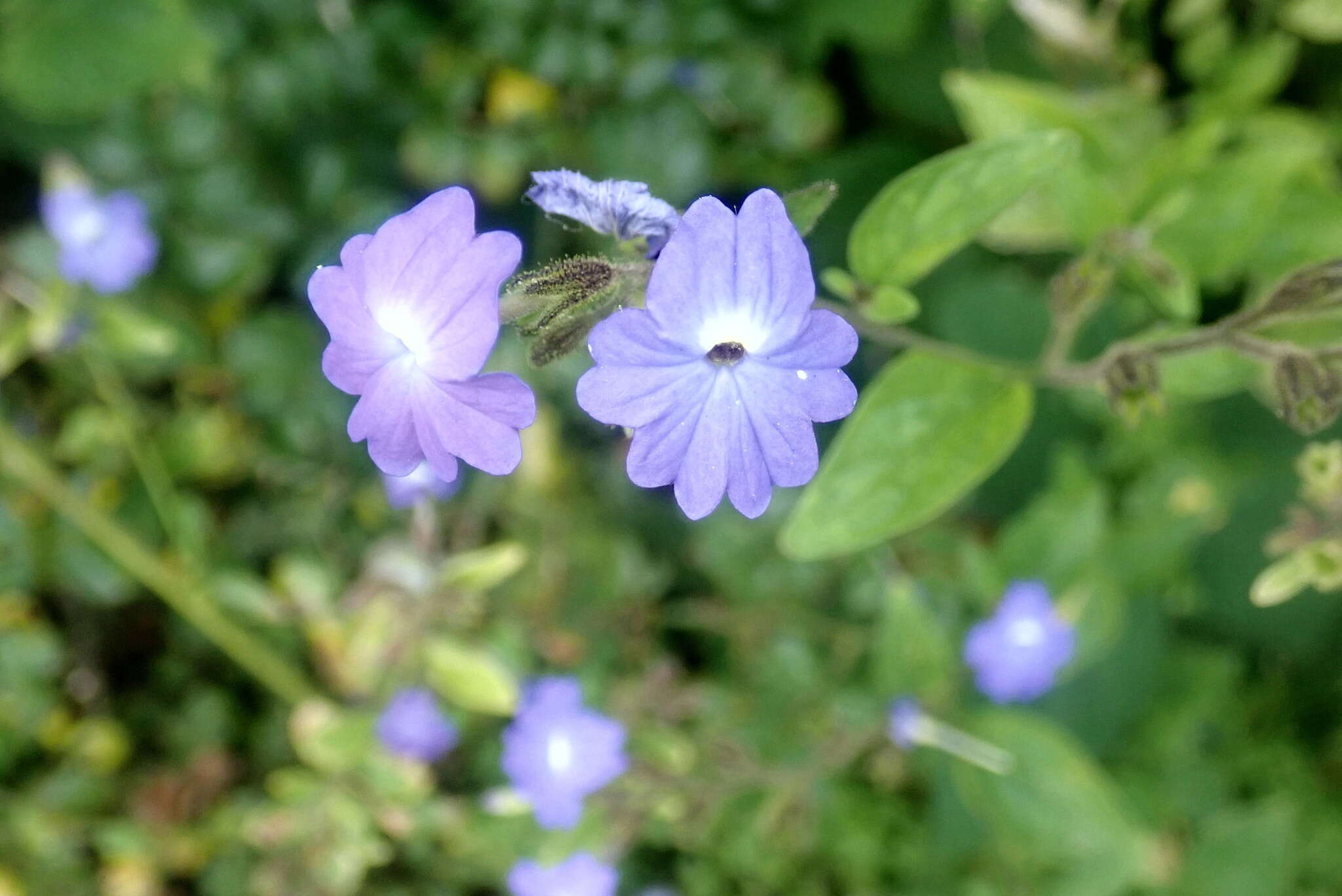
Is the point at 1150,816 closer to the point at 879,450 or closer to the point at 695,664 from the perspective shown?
the point at 695,664

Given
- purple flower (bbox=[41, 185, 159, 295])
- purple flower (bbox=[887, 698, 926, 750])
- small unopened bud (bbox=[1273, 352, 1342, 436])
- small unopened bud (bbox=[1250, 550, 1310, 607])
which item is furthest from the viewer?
purple flower (bbox=[41, 185, 159, 295])

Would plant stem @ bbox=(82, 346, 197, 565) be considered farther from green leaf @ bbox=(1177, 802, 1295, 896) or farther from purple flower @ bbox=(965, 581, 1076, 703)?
green leaf @ bbox=(1177, 802, 1295, 896)

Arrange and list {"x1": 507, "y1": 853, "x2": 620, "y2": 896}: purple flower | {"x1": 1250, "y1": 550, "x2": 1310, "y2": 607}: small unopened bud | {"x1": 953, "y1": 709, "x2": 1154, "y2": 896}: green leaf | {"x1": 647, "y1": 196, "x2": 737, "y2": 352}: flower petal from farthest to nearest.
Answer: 1. {"x1": 507, "y1": 853, "x2": 620, "y2": 896}: purple flower
2. {"x1": 953, "y1": 709, "x2": 1154, "y2": 896}: green leaf
3. {"x1": 1250, "y1": 550, "x2": 1310, "y2": 607}: small unopened bud
4. {"x1": 647, "y1": 196, "x2": 737, "y2": 352}: flower petal

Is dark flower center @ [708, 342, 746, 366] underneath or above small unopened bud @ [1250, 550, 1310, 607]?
above

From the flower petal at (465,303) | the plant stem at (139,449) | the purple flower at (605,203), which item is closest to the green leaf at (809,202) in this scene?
the purple flower at (605,203)

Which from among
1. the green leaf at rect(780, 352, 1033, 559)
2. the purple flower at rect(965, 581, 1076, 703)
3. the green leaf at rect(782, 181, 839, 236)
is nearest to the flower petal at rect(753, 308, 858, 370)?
the green leaf at rect(782, 181, 839, 236)

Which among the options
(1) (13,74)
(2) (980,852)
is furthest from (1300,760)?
(1) (13,74)

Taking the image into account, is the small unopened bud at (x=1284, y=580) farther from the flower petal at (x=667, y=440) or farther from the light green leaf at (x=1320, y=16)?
the light green leaf at (x=1320, y=16)
